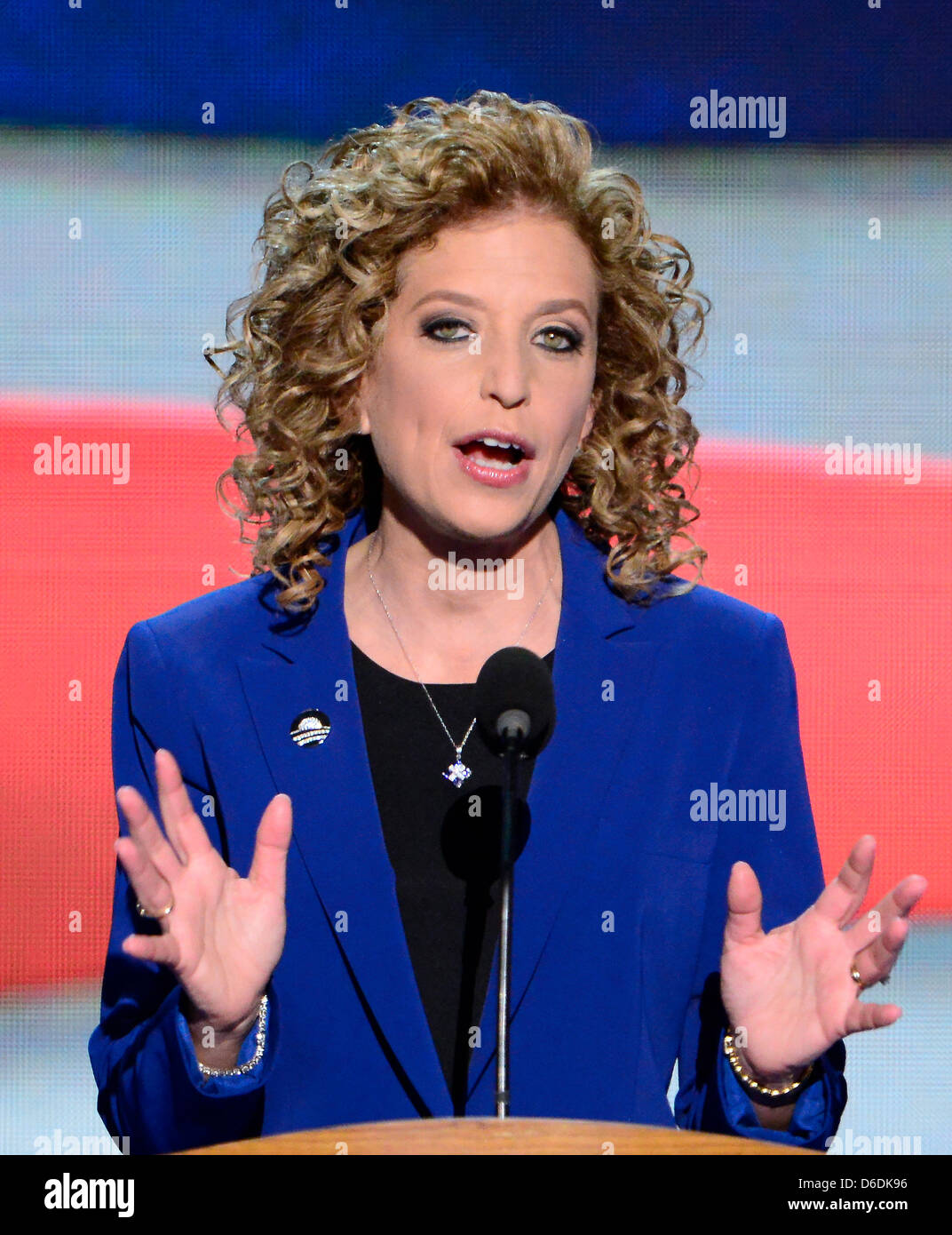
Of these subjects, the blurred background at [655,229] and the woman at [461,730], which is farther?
the blurred background at [655,229]

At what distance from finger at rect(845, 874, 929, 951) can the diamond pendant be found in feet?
→ 1.75

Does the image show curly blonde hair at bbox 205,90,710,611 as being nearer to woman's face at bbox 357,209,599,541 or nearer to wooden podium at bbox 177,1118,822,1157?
woman's face at bbox 357,209,599,541

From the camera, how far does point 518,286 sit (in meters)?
1.77

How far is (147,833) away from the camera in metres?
1.40

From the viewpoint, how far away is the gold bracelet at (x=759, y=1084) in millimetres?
1570

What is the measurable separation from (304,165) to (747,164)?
97cm

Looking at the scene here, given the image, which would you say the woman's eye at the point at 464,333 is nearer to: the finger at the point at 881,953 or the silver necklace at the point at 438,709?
the silver necklace at the point at 438,709

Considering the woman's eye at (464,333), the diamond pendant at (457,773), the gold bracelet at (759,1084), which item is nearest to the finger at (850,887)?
the gold bracelet at (759,1084)

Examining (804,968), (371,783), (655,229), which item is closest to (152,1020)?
(371,783)

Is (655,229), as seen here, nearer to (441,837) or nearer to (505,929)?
(441,837)

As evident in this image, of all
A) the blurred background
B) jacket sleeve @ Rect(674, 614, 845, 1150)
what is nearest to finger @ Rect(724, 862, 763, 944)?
jacket sleeve @ Rect(674, 614, 845, 1150)

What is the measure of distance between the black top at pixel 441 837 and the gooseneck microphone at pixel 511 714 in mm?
374

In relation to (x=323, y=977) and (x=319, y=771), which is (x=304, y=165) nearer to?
(x=319, y=771)

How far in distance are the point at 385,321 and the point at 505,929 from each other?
0.87 meters
